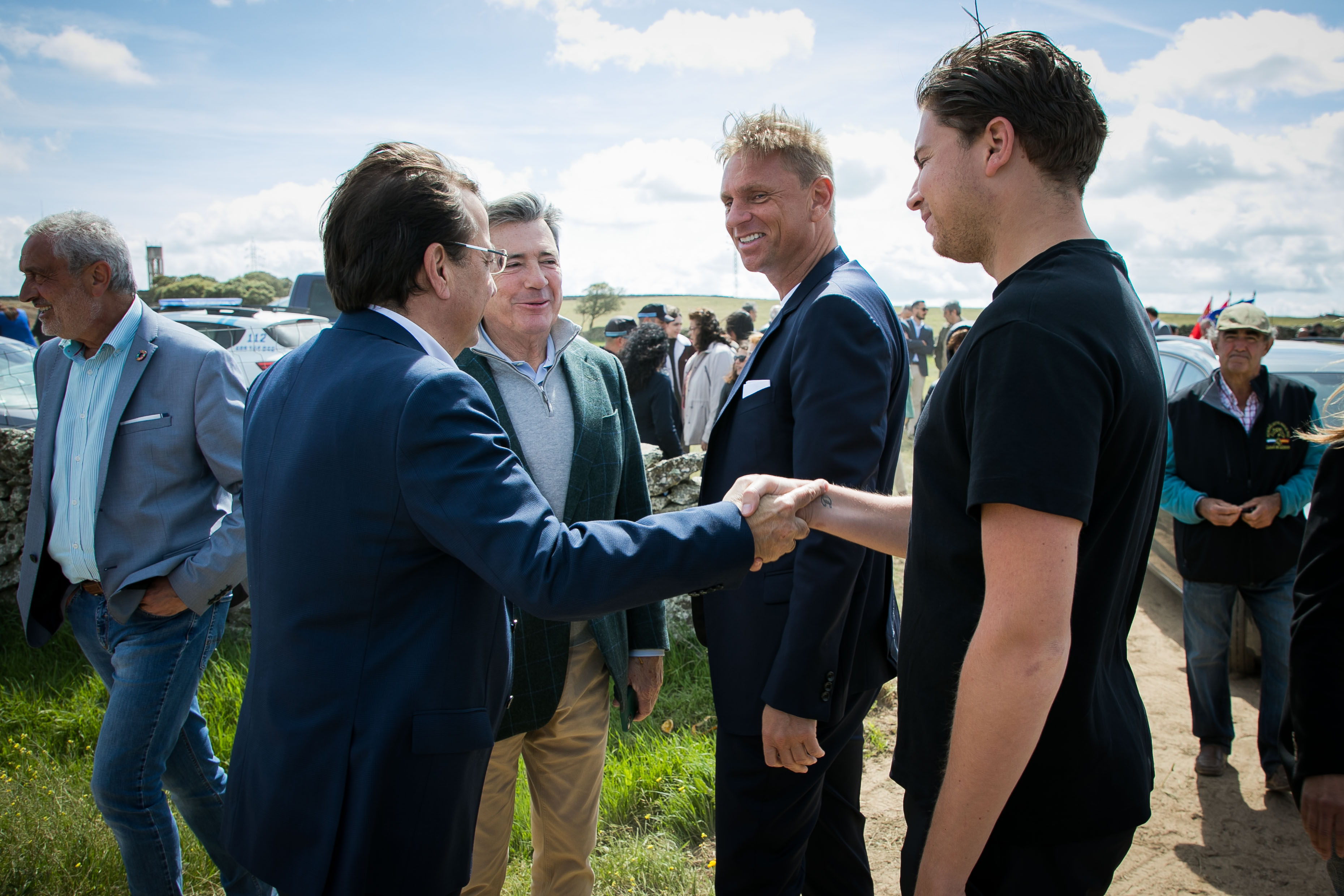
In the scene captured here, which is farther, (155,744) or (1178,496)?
(1178,496)

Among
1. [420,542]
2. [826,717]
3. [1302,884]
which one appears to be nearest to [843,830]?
[826,717]

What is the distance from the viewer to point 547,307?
2.63 m

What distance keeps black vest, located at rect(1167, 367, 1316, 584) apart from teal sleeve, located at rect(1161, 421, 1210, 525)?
41 millimetres

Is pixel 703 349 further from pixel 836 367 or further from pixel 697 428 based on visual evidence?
pixel 836 367

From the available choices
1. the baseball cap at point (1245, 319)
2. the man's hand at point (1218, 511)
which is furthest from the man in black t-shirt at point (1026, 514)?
the baseball cap at point (1245, 319)

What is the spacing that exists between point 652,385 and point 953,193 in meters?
5.80

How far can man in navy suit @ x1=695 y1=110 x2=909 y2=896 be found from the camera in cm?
203

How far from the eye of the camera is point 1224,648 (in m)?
4.11

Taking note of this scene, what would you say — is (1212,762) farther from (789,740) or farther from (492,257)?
(492,257)

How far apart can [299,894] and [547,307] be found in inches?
68.4

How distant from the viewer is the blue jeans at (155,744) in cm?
260

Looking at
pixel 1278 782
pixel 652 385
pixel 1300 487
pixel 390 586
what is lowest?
pixel 1278 782

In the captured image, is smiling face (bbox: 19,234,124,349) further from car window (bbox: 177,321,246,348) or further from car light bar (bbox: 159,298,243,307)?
car light bar (bbox: 159,298,243,307)

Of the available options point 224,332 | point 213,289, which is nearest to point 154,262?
point 213,289
